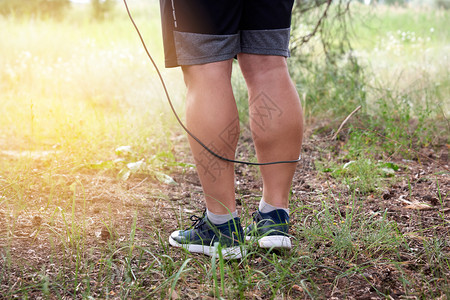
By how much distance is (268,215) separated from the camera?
1.52 meters

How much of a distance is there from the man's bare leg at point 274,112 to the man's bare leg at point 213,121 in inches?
3.7

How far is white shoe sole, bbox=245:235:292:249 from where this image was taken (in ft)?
4.56

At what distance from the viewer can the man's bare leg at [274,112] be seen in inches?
55.8

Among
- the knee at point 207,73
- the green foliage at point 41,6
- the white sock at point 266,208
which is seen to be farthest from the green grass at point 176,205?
the green foliage at point 41,6

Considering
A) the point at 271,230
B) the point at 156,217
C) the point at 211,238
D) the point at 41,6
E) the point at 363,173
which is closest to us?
the point at 271,230

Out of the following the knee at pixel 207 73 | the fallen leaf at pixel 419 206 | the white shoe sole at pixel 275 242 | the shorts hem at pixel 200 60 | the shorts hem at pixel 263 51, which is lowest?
the fallen leaf at pixel 419 206

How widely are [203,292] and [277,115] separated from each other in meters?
0.62

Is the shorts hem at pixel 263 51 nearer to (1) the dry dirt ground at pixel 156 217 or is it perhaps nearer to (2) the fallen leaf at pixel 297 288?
(1) the dry dirt ground at pixel 156 217

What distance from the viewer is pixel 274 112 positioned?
142 centimetres

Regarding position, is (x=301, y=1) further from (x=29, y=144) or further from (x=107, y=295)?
(x=107, y=295)

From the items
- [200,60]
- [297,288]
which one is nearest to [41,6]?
[200,60]

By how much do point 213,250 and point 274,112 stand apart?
0.52 m

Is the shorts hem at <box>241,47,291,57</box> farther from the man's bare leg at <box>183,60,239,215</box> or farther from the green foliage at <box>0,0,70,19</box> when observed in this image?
the green foliage at <box>0,0,70,19</box>

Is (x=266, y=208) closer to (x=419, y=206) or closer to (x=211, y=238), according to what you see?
(x=211, y=238)
